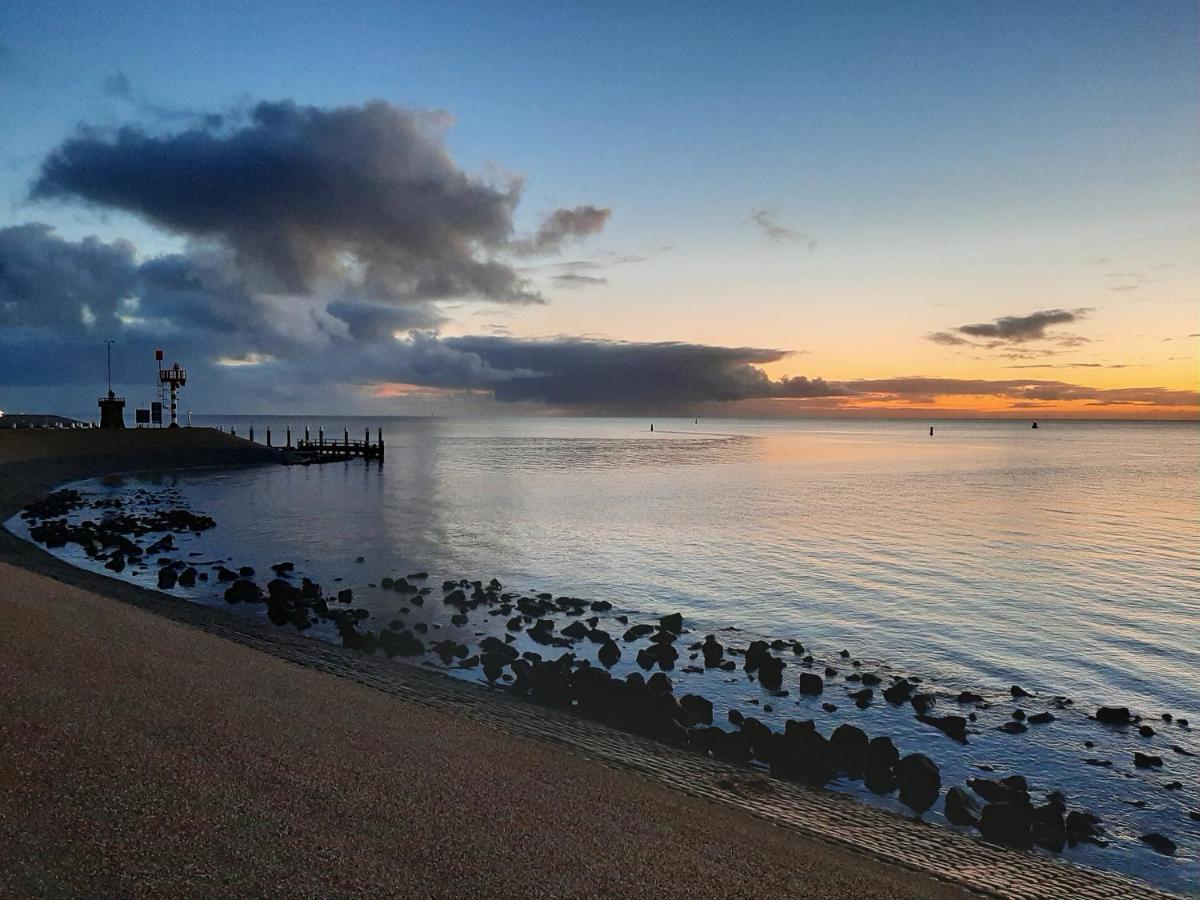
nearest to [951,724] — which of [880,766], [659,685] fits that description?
[880,766]

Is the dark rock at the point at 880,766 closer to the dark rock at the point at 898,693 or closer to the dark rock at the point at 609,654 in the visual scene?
the dark rock at the point at 898,693

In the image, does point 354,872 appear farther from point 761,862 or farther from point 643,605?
point 643,605

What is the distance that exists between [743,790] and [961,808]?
2.80m

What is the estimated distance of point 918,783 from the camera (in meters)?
9.79

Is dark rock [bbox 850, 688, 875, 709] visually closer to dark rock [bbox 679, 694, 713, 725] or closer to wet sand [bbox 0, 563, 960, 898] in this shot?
dark rock [bbox 679, 694, 713, 725]

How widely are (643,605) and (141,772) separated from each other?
16.2 m

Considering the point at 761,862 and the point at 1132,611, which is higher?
the point at 761,862

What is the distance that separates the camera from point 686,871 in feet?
19.1

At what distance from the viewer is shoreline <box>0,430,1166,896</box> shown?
7633mm

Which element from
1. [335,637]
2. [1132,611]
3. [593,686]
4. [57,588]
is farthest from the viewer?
[1132,611]

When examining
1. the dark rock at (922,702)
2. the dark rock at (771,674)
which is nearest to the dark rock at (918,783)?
the dark rock at (922,702)

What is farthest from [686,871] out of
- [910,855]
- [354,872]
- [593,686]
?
[593,686]

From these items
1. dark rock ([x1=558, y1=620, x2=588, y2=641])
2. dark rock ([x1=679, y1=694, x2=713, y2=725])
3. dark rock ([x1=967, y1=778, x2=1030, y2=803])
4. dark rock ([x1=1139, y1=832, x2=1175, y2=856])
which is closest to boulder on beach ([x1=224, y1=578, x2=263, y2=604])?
dark rock ([x1=558, y1=620, x2=588, y2=641])

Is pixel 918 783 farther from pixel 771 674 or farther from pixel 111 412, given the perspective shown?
pixel 111 412
